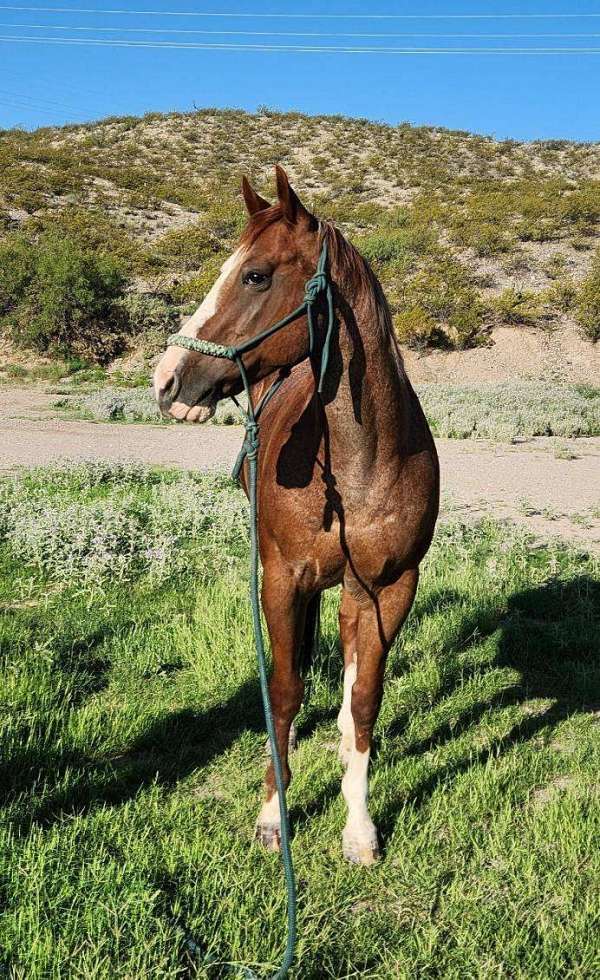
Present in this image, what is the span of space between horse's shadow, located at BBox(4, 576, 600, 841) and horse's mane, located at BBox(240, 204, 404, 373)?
193 centimetres

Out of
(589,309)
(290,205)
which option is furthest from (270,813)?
(589,309)

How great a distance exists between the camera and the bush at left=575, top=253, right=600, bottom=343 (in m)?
22.4

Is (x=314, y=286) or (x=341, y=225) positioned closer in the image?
(x=314, y=286)

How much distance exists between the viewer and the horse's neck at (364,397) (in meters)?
2.47

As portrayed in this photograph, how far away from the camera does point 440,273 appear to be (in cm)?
2542

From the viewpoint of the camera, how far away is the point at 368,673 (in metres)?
2.97

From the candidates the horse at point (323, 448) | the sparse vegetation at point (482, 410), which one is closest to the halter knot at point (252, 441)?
the horse at point (323, 448)

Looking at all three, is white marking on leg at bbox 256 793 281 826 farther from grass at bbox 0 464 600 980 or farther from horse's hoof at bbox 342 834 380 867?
horse's hoof at bbox 342 834 380 867

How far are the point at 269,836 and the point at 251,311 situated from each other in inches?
75.0

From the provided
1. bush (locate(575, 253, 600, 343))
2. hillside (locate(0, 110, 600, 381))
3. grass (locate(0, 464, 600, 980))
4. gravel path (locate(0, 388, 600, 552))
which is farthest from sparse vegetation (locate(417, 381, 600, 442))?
grass (locate(0, 464, 600, 980))

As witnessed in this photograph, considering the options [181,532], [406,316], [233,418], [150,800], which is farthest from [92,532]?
[406,316]

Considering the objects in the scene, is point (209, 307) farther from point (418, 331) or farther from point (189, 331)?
point (418, 331)

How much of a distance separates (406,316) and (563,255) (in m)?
9.14

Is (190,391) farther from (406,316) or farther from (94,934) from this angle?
(406,316)
